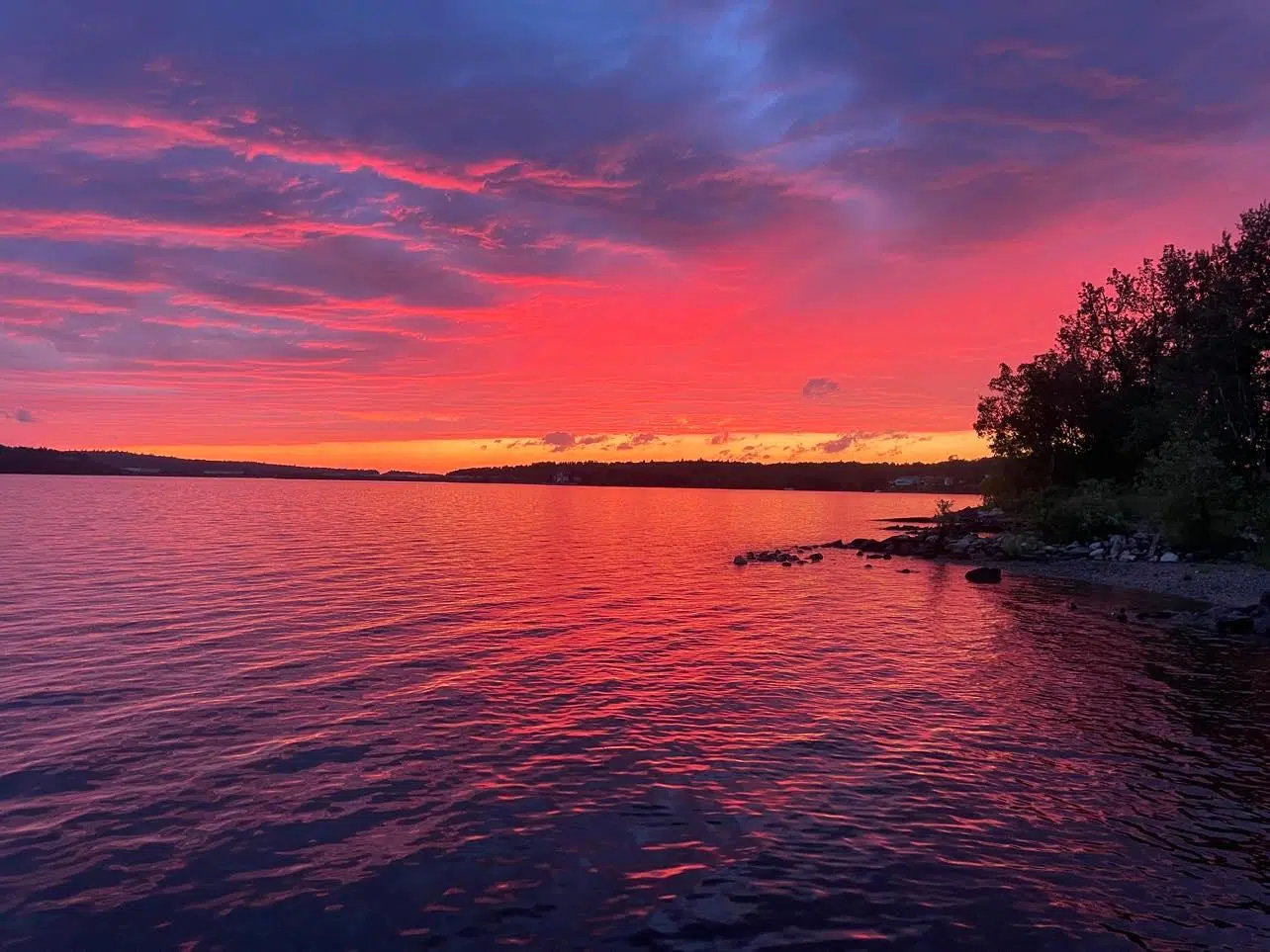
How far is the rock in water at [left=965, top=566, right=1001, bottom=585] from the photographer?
54.9 meters

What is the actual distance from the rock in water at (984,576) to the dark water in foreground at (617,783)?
20.4m

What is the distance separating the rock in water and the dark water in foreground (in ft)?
66.8

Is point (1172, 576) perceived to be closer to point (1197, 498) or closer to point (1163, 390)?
point (1197, 498)

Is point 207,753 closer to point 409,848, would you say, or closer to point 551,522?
point 409,848

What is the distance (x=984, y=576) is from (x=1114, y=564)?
14.5 metres

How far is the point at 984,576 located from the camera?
5538 cm

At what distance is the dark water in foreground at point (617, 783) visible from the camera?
11.4 metres

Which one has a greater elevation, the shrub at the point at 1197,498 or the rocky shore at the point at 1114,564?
the shrub at the point at 1197,498

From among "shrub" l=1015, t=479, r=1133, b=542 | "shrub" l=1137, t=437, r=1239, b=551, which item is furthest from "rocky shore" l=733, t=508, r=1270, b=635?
"shrub" l=1137, t=437, r=1239, b=551

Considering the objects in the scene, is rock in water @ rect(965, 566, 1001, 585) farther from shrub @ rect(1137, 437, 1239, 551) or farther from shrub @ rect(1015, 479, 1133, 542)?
shrub @ rect(1015, 479, 1133, 542)

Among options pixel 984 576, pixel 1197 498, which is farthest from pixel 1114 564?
pixel 984 576

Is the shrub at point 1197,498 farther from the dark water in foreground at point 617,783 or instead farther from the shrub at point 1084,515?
the dark water in foreground at point 617,783

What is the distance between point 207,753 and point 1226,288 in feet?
265

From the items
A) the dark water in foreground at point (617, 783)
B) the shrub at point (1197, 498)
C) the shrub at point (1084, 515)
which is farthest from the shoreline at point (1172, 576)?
the dark water in foreground at point (617, 783)
